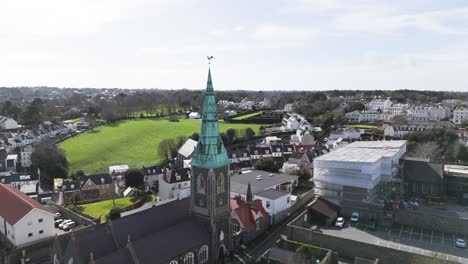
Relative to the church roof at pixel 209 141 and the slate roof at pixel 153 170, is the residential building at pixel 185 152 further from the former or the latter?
the church roof at pixel 209 141

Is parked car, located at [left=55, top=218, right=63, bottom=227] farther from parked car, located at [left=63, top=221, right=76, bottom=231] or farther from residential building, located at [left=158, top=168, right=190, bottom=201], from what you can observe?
residential building, located at [left=158, top=168, right=190, bottom=201]

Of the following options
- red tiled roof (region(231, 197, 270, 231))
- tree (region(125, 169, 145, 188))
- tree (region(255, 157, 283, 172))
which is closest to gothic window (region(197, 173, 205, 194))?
red tiled roof (region(231, 197, 270, 231))

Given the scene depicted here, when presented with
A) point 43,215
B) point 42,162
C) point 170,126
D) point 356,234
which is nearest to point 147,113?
point 170,126

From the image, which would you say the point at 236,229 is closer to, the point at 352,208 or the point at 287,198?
the point at 287,198

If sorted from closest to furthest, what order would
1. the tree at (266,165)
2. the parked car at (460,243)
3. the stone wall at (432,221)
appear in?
the parked car at (460,243), the stone wall at (432,221), the tree at (266,165)

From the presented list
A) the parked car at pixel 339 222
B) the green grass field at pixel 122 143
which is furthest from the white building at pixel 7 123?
the parked car at pixel 339 222
